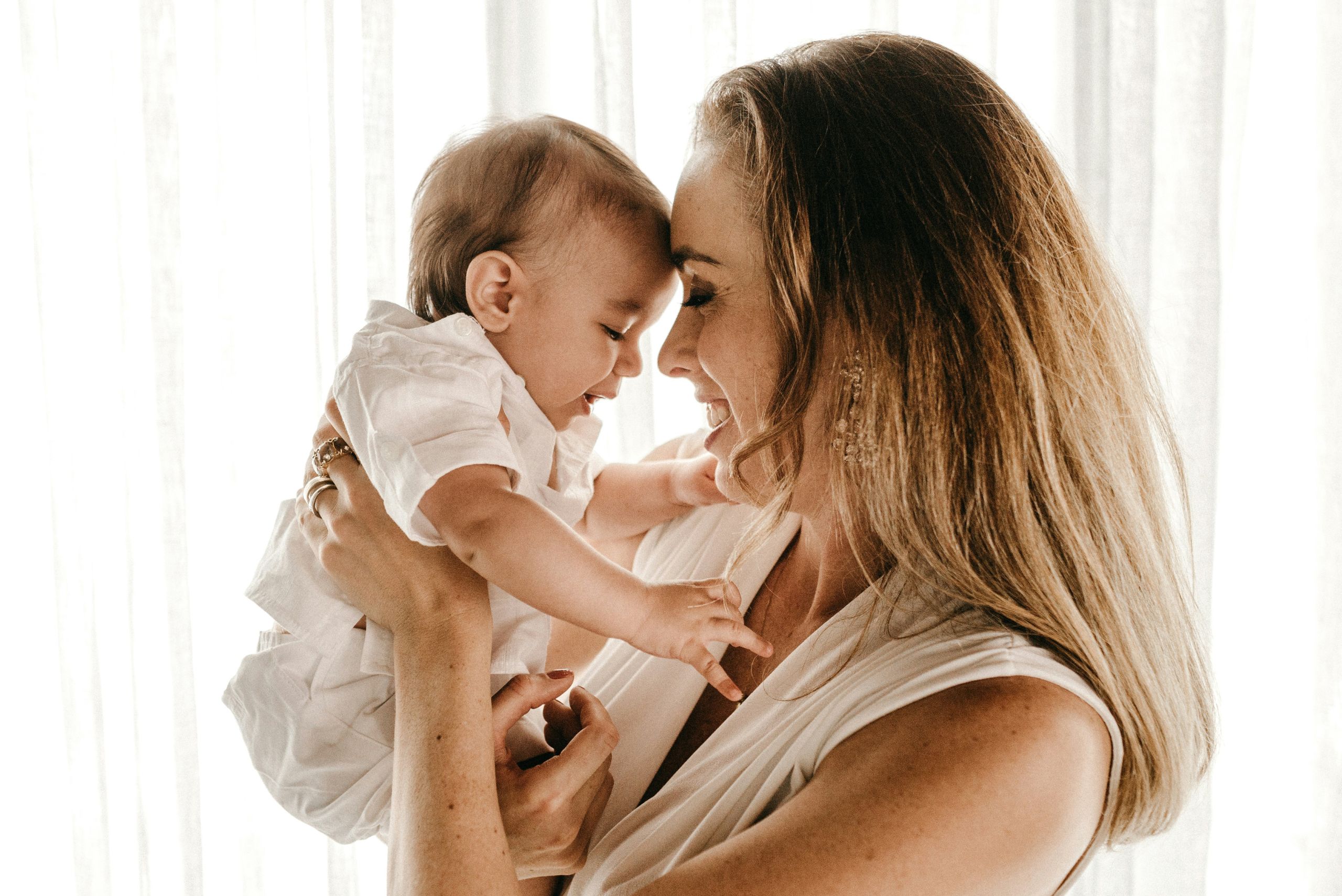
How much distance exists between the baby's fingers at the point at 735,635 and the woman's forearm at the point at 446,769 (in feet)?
0.81

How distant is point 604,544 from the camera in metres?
1.50

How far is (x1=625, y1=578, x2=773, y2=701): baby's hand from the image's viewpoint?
1.02 m

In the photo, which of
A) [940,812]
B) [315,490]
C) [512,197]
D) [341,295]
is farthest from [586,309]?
[341,295]

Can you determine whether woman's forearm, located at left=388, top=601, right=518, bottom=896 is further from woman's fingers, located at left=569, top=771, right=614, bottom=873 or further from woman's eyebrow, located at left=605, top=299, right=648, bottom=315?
woman's eyebrow, located at left=605, top=299, right=648, bottom=315

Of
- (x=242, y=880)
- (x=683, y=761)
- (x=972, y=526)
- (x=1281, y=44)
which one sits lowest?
(x=242, y=880)

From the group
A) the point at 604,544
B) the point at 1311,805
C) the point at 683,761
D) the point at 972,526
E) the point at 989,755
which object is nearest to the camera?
the point at 989,755

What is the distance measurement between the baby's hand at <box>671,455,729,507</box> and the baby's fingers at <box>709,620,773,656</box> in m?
0.34

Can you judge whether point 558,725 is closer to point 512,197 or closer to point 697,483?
point 697,483

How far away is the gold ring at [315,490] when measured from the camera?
3.91ft

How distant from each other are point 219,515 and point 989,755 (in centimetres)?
166

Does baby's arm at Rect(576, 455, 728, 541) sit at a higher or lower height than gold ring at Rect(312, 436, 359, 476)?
lower

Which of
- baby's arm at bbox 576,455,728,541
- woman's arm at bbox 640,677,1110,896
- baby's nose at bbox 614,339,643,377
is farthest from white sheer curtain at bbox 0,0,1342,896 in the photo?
woman's arm at bbox 640,677,1110,896

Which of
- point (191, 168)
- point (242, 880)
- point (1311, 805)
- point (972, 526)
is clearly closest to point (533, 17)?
point (191, 168)

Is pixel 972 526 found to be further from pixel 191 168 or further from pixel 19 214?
pixel 19 214
